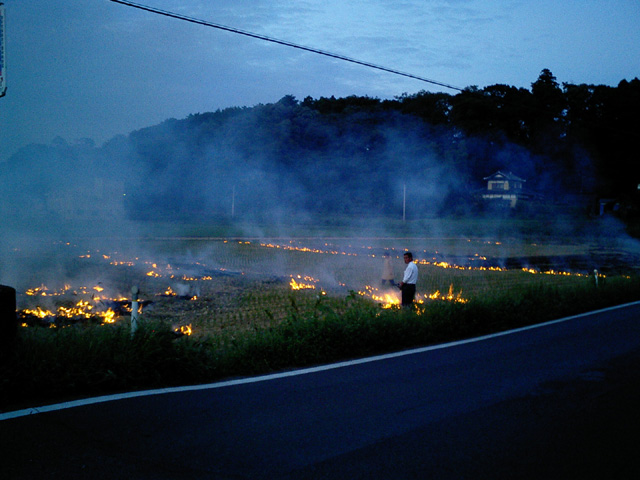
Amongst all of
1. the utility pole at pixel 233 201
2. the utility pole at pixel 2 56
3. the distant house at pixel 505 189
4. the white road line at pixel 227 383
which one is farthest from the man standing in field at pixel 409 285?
the distant house at pixel 505 189

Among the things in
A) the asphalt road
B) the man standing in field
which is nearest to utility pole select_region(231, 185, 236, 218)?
the man standing in field

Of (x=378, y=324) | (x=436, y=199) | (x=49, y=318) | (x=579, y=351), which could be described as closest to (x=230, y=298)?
(x=49, y=318)

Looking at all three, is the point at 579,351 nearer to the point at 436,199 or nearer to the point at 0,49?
the point at 0,49

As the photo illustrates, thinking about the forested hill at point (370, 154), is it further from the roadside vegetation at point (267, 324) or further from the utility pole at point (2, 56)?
the utility pole at point (2, 56)

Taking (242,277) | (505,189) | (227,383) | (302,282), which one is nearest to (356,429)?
(227,383)

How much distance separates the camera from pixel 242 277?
1627 cm

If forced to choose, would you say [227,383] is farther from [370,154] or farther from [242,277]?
[370,154]

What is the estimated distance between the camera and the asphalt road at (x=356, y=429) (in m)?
3.53

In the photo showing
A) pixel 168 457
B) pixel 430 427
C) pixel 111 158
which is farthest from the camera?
pixel 111 158

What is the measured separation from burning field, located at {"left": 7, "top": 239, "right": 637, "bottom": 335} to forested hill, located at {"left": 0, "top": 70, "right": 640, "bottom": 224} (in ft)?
8.87

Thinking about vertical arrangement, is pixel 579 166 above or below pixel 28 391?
above

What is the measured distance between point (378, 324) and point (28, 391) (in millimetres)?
4583

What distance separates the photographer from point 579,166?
35.8 m

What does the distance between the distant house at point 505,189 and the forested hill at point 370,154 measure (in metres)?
0.72
